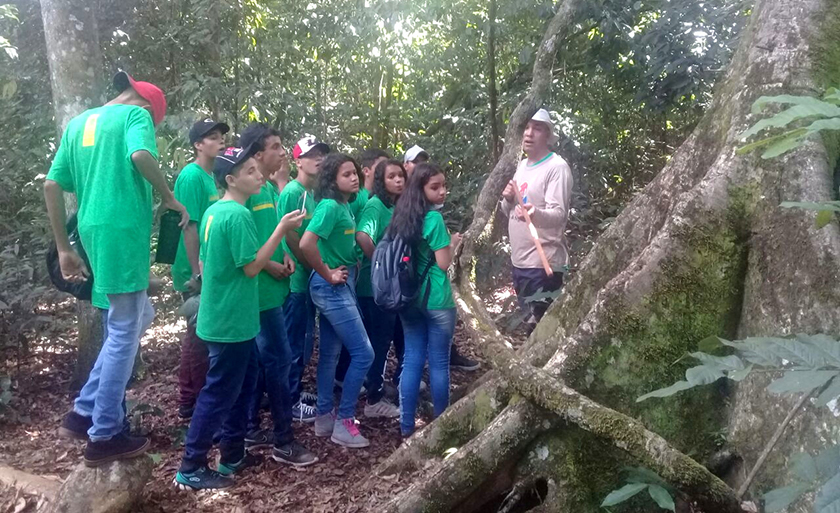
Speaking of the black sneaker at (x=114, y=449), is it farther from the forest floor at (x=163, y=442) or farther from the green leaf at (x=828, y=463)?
the green leaf at (x=828, y=463)

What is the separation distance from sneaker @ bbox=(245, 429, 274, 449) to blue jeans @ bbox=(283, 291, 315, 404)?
0.60 meters

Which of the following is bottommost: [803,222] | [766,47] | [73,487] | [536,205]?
[73,487]

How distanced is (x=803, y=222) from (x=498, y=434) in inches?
60.5

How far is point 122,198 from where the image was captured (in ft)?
11.9

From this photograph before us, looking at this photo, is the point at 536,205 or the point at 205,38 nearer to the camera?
the point at 536,205

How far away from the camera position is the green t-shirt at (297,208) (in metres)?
5.15

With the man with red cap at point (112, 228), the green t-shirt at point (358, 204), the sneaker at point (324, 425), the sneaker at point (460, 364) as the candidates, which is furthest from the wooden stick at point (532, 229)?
the man with red cap at point (112, 228)

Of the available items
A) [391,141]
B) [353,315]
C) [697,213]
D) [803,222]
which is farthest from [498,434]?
[391,141]

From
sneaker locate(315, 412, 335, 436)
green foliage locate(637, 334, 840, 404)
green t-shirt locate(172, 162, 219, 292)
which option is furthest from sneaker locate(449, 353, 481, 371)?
green foliage locate(637, 334, 840, 404)

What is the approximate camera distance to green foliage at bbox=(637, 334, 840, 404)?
1469 mm

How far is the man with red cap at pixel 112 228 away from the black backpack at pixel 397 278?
4.70 ft

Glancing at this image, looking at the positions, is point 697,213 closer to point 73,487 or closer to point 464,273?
point 464,273

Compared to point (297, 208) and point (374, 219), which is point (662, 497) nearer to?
point (374, 219)

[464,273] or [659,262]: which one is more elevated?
[659,262]
